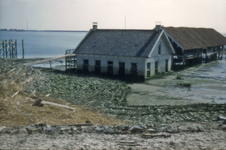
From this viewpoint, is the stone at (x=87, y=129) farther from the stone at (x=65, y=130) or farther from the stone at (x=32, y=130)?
the stone at (x=32, y=130)

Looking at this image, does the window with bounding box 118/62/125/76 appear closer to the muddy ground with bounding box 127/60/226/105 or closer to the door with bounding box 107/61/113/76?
the door with bounding box 107/61/113/76

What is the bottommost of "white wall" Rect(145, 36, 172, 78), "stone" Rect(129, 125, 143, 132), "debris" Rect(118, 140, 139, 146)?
"debris" Rect(118, 140, 139, 146)

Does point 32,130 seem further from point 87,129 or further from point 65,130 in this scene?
point 87,129

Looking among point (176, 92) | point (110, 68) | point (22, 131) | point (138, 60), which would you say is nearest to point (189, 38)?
point (138, 60)

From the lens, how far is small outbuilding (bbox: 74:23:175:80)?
94.3 ft

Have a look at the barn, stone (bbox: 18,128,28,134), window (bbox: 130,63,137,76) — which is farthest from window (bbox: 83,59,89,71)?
stone (bbox: 18,128,28,134)

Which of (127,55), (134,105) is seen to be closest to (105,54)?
(127,55)

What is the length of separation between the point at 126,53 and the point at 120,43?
263 centimetres

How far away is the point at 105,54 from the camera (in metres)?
30.2

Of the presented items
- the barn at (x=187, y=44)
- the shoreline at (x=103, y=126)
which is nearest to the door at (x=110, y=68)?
the shoreline at (x=103, y=126)

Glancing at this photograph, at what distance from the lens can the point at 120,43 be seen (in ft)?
102

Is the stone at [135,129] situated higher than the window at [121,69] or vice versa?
the window at [121,69]

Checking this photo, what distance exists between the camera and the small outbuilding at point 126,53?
94.3 ft

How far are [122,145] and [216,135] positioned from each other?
15.2 ft
